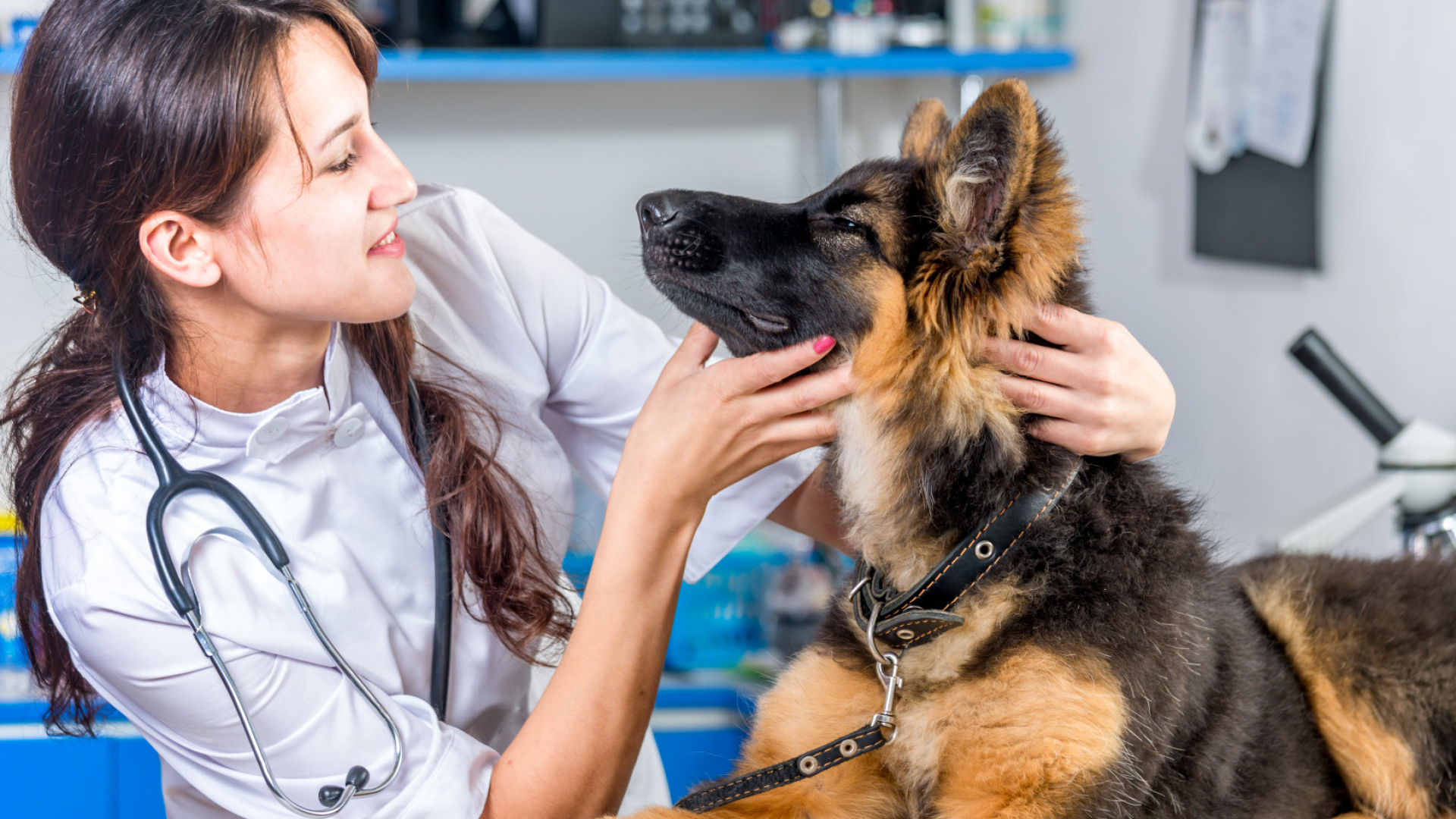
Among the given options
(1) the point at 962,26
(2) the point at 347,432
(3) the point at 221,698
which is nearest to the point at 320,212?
(2) the point at 347,432

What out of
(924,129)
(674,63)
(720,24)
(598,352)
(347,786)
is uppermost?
(720,24)

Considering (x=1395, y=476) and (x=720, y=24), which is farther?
(x=720, y=24)

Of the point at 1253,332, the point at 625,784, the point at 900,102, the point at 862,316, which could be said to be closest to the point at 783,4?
the point at 900,102

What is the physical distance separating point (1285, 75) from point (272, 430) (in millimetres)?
2094

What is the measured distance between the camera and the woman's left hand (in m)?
1.14

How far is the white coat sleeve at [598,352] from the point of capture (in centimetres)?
159

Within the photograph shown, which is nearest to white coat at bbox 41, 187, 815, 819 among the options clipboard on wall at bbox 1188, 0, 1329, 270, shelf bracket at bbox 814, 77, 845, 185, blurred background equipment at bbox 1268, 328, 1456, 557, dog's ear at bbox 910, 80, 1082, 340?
dog's ear at bbox 910, 80, 1082, 340

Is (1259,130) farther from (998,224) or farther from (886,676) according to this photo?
(886,676)

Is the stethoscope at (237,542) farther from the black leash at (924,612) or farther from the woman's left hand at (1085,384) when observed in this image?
the woman's left hand at (1085,384)

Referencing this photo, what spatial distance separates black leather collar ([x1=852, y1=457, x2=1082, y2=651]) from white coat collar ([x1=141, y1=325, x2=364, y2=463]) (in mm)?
747

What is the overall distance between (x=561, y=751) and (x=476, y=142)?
2.67 meters

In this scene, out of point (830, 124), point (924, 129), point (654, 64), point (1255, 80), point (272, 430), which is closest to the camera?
point (272, 430)

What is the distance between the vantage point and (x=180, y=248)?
50.0 inches

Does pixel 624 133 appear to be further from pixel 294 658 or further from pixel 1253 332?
pixel 294 658
